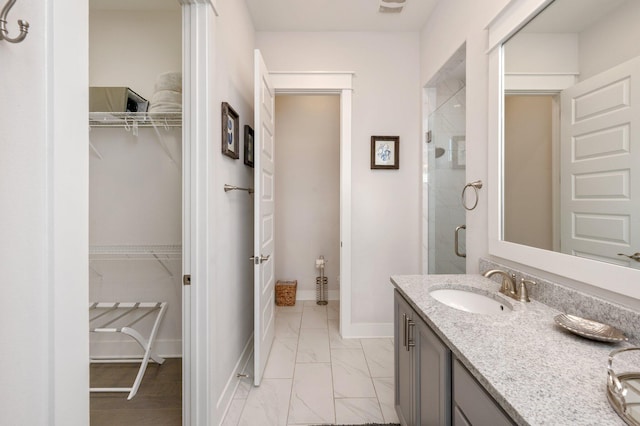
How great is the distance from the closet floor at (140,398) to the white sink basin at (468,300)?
1672 millimetres

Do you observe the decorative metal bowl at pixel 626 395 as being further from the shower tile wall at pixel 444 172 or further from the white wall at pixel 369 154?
the white wall at pixel 369 154

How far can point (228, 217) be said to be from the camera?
1.85m

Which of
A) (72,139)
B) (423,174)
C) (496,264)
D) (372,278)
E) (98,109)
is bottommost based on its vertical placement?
(372,278)

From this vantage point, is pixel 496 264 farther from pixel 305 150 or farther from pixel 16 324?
pixel 305 150

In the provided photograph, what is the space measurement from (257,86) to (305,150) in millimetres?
1902

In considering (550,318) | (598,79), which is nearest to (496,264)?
(550,318)

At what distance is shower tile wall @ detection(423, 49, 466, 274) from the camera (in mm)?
2078

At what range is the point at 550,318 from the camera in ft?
3.41

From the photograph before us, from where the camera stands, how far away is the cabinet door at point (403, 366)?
4.41 feet

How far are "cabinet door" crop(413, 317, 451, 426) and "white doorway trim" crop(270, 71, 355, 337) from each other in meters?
1.42

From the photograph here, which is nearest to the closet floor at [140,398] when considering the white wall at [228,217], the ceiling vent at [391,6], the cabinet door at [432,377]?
the white wall at [228,217]

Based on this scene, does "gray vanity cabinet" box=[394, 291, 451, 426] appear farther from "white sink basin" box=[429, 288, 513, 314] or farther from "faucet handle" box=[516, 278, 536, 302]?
"faucet handle" box=[516, 278, 536, 302]

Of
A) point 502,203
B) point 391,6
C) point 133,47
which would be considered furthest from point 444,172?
point 133,47

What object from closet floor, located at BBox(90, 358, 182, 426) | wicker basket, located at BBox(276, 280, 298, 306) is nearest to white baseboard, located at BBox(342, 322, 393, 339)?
wicker basket, located at BBox(276, 280, 298, 306)
